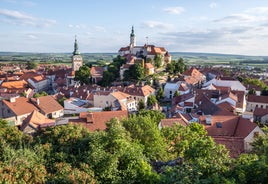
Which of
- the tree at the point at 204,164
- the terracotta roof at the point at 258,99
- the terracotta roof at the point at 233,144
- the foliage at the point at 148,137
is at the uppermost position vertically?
the tree at the point at 204,164

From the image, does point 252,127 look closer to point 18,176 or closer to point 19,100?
point 18,176

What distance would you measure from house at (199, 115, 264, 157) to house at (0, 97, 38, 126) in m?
26.6

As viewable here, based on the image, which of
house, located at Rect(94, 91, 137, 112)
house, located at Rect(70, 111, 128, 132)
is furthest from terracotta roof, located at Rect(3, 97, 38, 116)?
house, located at Rect(70, 111, 128, 132)

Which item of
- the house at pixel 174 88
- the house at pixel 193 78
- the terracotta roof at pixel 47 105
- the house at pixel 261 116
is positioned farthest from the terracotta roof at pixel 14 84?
the house at pixel 261 116

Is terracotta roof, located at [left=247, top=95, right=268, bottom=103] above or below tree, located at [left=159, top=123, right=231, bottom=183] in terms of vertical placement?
below

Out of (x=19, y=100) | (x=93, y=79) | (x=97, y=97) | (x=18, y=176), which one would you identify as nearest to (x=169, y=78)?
(x=93, y=79)

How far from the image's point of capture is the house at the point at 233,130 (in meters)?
22.2

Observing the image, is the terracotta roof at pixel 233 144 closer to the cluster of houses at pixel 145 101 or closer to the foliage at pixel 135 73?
the cluster of houses at pixel 145 101

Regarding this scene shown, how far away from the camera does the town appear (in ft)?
83.9

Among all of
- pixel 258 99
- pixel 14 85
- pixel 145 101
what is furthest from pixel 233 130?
pixel 14 85

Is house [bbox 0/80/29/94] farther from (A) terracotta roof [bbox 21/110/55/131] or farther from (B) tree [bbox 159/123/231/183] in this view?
(B) tree [bbox 159/123/231/183]

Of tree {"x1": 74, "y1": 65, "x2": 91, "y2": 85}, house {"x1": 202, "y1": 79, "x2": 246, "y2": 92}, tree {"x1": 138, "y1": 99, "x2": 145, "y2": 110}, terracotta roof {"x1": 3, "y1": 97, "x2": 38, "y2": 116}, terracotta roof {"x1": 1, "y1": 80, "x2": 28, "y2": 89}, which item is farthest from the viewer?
terracotta roof {"x1": 1, "y1": 80, "x2": 28, "y2": 89}

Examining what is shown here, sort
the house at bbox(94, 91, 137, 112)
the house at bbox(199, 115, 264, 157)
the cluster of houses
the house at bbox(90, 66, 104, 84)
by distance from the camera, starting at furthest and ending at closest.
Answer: the house at bbox(90, 66, 104, 84) → the house at bbox(94, 91, 137, 112) → the cluster of houses → the house at bbox(199, 115, 264, 157)

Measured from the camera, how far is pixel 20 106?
127ft
